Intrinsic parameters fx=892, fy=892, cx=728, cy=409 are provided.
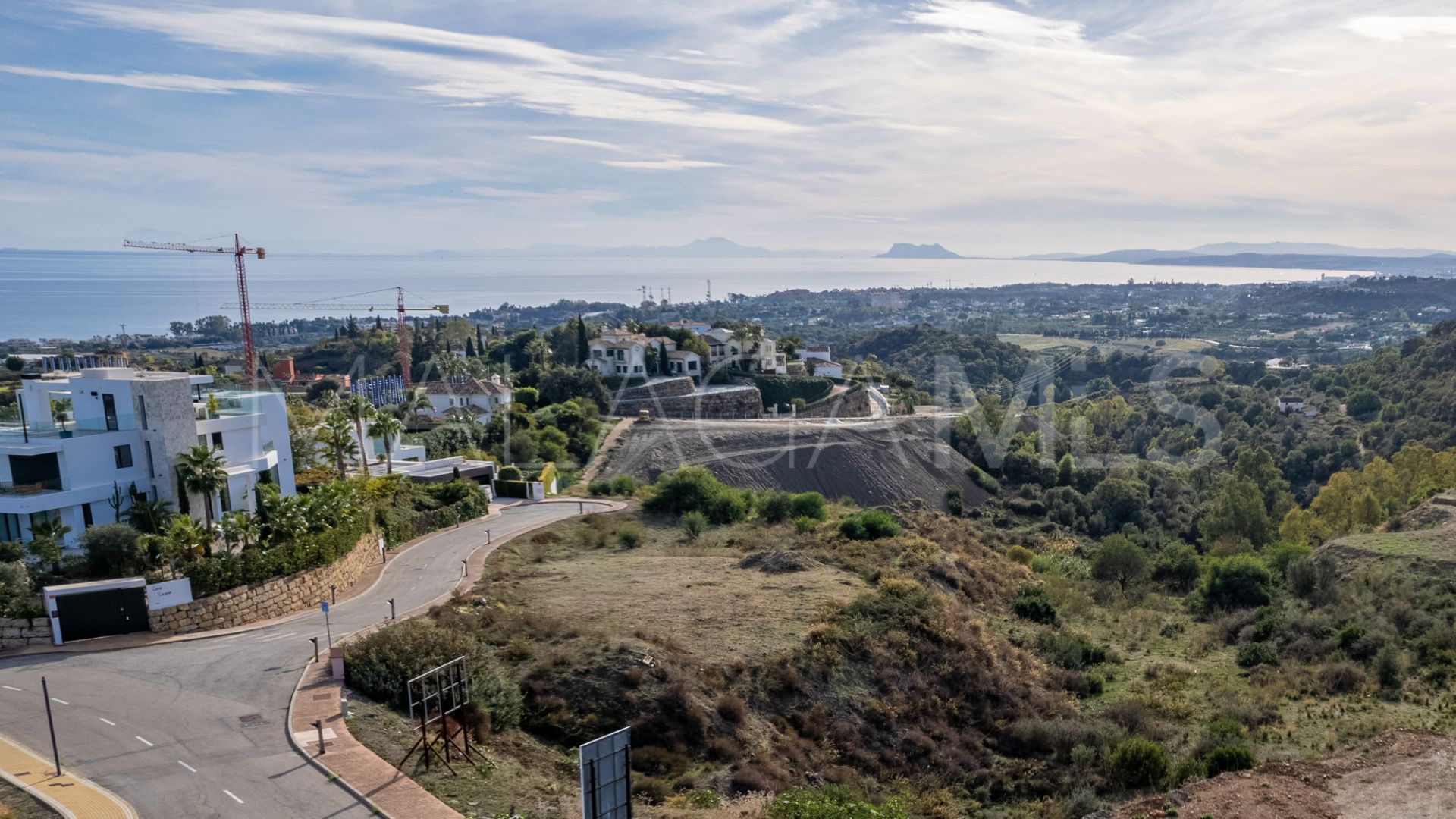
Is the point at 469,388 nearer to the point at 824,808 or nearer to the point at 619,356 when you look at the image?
the point at 619,356

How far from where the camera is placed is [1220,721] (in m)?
19.0

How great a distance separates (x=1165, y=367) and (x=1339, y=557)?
9217 cm

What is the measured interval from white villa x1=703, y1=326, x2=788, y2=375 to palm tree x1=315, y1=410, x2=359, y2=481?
4572cm

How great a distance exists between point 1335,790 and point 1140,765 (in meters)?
3.31

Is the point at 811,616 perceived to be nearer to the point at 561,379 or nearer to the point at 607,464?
the point at 607,464

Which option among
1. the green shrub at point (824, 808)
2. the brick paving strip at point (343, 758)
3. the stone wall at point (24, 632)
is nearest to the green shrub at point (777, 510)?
the brick paving strip at point (343, 758)

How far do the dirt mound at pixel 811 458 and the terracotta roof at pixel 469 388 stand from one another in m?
8.79

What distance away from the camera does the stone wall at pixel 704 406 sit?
65.5 meters

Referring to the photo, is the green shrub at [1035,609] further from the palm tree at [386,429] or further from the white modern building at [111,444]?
the palm tree at [386,429]

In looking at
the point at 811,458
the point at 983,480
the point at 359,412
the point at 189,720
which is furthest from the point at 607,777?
the point at 983,480

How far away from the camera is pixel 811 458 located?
180 feet

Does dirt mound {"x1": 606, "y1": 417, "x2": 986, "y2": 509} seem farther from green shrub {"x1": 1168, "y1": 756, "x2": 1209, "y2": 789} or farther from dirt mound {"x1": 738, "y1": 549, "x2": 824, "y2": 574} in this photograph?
green shrub {"x1": 1168, "y1": 756, "x2": 1209, "y2": 789}

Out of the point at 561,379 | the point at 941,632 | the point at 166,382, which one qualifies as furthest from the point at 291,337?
the point at 941,632

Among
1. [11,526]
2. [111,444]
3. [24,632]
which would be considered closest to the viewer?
[24,632]
